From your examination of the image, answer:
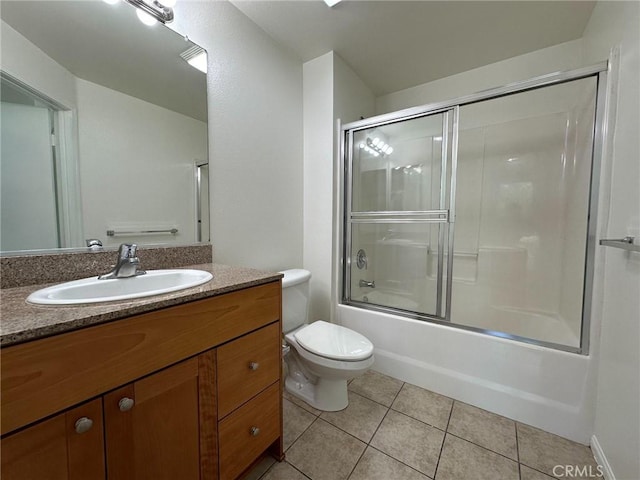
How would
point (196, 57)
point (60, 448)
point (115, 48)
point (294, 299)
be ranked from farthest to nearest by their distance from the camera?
point (294, 299) < point (196, 57) < point (115, 48) < point (60, 448)

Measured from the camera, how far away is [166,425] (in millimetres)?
737

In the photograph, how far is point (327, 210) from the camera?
76.8 inches

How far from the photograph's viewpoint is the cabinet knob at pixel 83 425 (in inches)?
Result: 22.5

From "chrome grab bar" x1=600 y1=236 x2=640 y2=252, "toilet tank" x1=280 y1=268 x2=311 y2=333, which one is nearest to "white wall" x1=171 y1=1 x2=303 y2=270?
"toilet tank" x1=280 y1=268 x2=311 y2=333

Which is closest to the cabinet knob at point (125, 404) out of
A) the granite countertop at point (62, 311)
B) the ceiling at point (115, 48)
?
the granite countertop at point (62, 311)

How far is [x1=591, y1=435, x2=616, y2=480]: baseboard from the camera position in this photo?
40.8 inches

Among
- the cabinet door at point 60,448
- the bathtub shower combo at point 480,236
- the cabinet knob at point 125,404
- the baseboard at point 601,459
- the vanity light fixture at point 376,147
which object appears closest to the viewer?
the cabinet door at point 60,448

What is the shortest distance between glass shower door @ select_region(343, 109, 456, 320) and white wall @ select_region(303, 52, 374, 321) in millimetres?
171

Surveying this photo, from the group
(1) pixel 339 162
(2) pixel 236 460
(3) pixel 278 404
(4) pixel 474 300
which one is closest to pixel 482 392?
(4) pixel 474 300

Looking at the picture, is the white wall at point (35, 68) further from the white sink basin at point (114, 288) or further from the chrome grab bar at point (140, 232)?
the white sink basin at point (114, 288)

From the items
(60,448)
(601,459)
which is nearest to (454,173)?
(601,459)

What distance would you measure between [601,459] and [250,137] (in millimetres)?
2401

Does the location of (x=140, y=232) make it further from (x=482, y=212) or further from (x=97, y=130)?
(x=482, y=212)

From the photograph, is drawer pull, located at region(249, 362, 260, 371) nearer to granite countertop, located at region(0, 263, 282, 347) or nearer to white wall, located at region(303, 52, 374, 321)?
granite countertop, located at region(0, 263, 282, 347)
